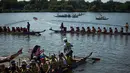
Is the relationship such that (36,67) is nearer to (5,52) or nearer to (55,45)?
(5,52)

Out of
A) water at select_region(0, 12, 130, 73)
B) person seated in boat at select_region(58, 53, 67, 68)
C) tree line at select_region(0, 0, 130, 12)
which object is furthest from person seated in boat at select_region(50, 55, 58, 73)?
tree line at select_region(0, 0, 130, 12)

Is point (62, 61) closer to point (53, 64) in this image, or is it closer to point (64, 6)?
point (53, 64)


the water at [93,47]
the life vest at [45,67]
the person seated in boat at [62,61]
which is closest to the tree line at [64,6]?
the water at [93,47]

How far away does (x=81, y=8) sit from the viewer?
181m

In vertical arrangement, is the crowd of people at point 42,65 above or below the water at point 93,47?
above

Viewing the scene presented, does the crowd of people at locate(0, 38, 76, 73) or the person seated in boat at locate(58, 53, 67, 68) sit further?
the person seated in boat at locate(58, 53, 67, 68)

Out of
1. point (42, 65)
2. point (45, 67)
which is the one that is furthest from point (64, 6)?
point (42, 65)

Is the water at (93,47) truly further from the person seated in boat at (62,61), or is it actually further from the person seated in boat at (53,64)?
the person seated in boat at (53,64)

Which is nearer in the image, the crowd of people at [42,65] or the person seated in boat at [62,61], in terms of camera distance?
the crowd of people at [42,65]

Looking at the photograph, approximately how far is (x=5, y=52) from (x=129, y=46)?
15.4 metres

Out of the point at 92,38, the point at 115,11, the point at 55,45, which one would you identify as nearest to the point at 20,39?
the point at 55,45

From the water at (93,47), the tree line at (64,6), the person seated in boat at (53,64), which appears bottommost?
the tree line at (64,6)

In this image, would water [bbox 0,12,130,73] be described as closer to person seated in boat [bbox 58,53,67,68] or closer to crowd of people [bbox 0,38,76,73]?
crowd of people [bbox 0,38,76,73]

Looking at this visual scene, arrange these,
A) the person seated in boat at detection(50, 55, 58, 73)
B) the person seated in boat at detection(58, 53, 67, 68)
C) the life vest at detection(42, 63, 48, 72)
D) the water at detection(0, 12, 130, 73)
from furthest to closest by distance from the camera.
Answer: the water at detection(0, 12, 130, 73)
the person seated in boat at detection(58, 53, 67, 68)
the person seated in boat at detection(50, 55, 58, 73)
the life vest at detection(42, 63, 48, 72)
